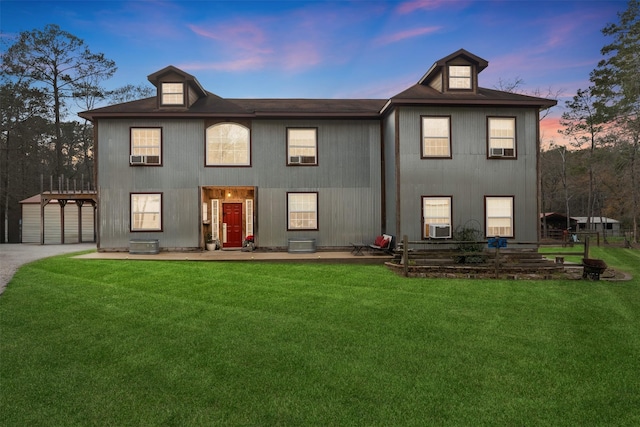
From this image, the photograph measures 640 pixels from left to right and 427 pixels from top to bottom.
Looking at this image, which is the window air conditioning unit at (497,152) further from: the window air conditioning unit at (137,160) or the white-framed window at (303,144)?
the window air conditioning unit at (137,160)

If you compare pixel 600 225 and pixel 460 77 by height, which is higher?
pixel 460 77

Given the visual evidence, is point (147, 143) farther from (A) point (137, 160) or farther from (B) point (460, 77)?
(B) point (460, 77)

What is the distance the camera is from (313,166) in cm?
1594

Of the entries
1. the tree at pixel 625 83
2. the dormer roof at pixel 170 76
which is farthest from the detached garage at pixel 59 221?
the tree at pixel 625 83

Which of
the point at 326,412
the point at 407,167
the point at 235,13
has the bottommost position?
the point at 326,412

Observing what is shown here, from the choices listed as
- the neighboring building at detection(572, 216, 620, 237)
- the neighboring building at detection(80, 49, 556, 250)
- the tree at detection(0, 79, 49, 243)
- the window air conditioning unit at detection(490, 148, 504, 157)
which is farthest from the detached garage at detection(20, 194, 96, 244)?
the neighboring building at detection(572, 216, 620, 237)

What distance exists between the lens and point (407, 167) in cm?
1404

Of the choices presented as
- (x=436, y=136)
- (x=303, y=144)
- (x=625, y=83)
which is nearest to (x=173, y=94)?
(x=303, y=144)

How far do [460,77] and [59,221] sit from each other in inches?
1037

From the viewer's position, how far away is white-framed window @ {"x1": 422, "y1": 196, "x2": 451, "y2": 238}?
14125 millimetres

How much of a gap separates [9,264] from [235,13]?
43.2 feet

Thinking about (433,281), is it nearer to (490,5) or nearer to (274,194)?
(274,194)

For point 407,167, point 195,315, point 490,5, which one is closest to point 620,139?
point 490,5

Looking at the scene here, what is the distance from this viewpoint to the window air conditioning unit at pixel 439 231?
1379cm
